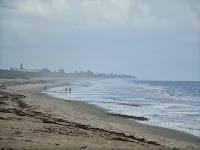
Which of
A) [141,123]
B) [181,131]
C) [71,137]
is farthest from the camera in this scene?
[141,123]

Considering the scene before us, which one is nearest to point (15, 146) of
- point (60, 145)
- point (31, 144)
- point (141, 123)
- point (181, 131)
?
point (31, 144)

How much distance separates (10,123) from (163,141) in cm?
736

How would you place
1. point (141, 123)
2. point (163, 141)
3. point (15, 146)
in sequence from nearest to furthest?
point (15, 146) → point (163, 141) → point (141, 123)

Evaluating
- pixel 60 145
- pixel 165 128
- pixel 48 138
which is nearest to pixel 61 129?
pixel 48 138

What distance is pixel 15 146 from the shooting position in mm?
10023

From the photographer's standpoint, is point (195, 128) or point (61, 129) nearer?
point (61, 129)

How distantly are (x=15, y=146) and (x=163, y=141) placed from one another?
851 cm

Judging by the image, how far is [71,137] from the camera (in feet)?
41.4

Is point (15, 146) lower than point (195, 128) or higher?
higher

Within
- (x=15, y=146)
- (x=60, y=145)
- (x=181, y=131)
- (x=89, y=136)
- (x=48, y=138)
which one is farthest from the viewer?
(x=181, y=131)

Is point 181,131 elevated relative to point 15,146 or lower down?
lower down

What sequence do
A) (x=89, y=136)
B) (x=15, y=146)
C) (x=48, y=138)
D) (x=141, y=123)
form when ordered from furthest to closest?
(x=141, y=123) → (x=89, y=136) → (x=48, y=138) → (x=15, y=146)

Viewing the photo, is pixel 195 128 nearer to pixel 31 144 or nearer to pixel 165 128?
pixel 165 128

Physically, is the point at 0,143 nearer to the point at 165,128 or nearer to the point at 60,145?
the point at 60,145
